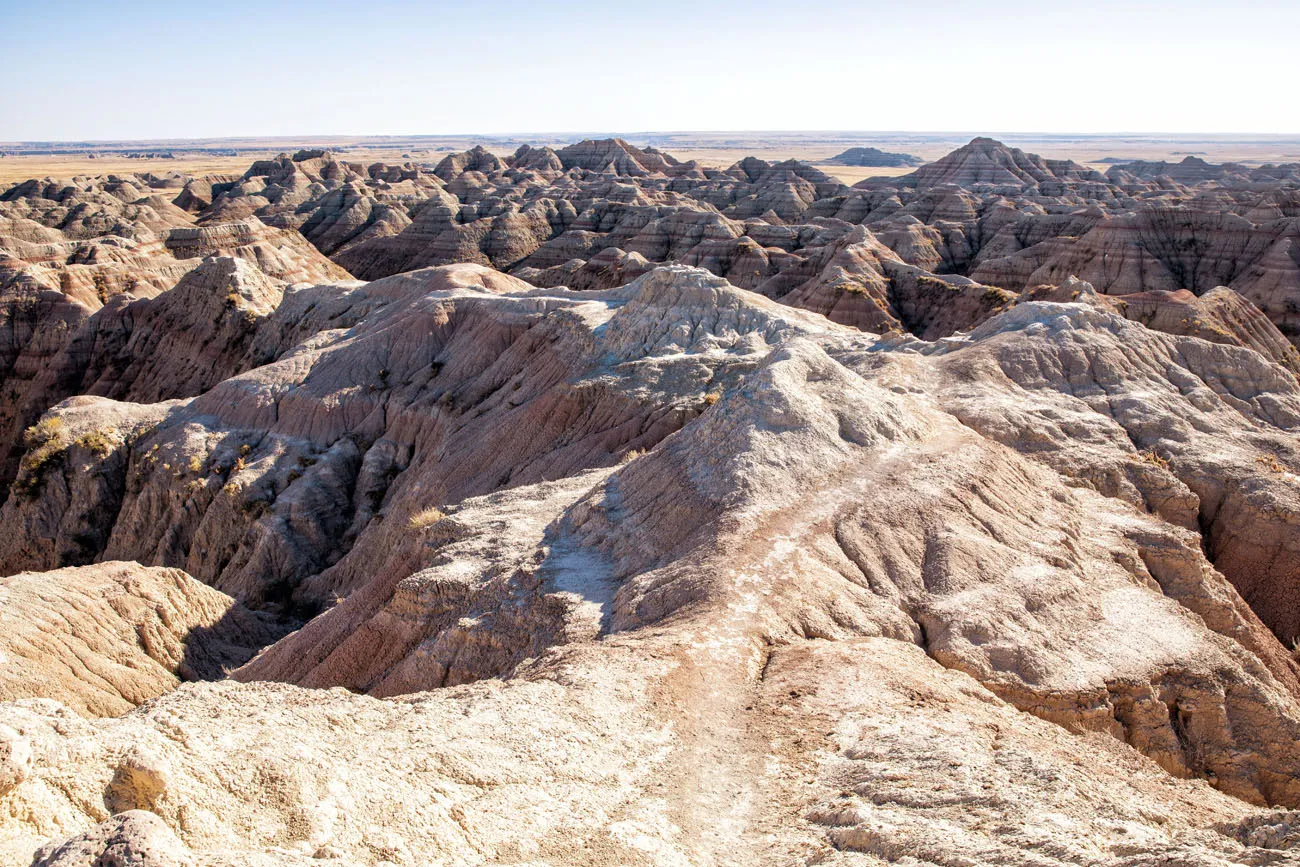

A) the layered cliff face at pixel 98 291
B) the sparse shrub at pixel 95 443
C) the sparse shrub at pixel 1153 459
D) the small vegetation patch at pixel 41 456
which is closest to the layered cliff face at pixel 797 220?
the layered cliff face at pixel 98 291

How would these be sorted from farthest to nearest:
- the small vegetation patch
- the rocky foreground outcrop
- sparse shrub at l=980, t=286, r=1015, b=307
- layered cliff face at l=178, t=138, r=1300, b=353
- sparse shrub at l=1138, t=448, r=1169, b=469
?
1. layered cliff face at l=178, t=138, r=1300, b=353
2. sparse shrub at l=980, t=286, r=1015, b=307
3. the small vegetation patch
4. sparse shrub at l=1138, t=448, r=1169, b=469
5. the rocky foreground outcrop

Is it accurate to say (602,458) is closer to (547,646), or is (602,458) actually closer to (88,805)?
(547,646)

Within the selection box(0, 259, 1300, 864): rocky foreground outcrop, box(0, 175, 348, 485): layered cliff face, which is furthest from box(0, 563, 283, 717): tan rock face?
box(0, 175, 348, 485): layered cliff face

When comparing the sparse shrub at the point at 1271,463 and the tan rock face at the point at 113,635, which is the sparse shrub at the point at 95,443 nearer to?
the tan rock face at the point at 113,635

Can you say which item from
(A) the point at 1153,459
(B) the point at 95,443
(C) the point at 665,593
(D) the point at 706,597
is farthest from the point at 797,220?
(D) the point at 706,597

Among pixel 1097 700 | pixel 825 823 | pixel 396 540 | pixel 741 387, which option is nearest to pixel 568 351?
pixel 396 540

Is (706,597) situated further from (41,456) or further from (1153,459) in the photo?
(41,456)

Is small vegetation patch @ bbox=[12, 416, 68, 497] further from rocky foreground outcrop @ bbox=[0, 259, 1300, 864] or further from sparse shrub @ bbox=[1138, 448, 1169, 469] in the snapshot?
sparse shrub @ bbox=[1138, 448, 1169, 469]
